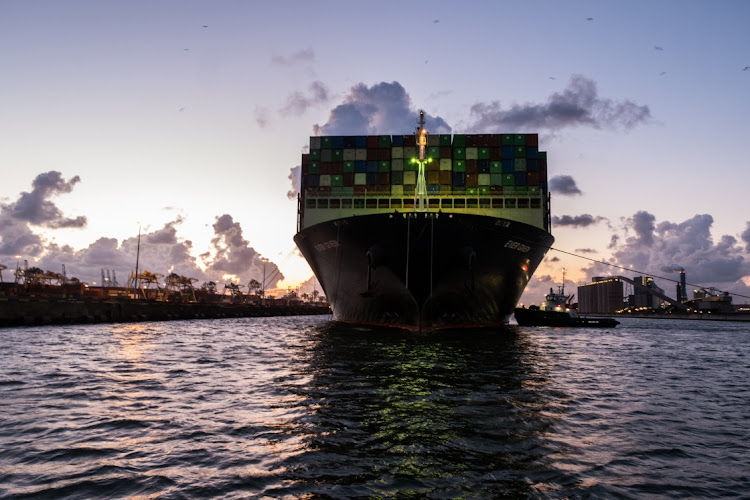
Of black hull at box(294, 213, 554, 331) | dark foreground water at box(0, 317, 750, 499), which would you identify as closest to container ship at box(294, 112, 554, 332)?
black hull at box(294, 213, 554, 331)

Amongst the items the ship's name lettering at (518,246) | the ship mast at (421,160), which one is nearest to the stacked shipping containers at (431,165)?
the ship mast at (421,160)

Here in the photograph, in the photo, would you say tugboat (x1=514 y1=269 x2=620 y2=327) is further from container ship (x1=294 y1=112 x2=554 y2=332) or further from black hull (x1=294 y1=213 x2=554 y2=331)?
black hull (x1=294 y1=213 x2=554 y2=331)

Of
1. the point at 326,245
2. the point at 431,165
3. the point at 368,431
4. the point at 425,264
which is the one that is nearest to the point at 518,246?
the point at 425,264

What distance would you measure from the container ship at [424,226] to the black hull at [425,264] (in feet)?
0.19

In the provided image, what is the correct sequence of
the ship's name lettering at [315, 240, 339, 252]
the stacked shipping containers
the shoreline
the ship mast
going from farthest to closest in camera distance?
1. the stacked shipping containers
2. the shoreline
3. the ship mast
4. the ship's name lettering at [315, 240, 339, 252]

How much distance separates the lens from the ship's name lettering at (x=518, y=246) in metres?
A: 27.2

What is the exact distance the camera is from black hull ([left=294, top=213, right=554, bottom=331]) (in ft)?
79.3

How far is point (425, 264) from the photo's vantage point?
24.2m

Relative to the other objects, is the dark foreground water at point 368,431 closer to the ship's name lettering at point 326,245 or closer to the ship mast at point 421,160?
the ship's name lettering at point 326,245

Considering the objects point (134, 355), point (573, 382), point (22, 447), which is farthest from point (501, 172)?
point (22, 447)

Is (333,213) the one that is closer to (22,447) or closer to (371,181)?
(371,181)

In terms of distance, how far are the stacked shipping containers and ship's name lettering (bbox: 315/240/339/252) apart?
10.2 meters

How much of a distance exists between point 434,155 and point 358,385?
3133cm

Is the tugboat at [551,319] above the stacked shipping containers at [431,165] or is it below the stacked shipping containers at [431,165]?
below
